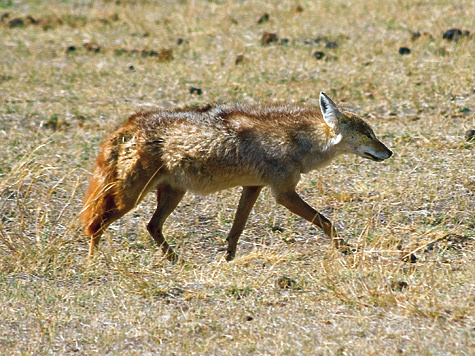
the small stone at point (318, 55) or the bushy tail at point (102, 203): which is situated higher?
the bushy tail at point (102, 203)

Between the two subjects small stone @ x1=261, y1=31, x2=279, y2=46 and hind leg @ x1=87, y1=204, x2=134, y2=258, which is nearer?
hind leg @ x1=87, y1=204, x2=134, y2=258

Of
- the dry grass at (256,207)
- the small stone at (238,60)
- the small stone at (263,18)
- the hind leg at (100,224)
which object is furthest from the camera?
the small stone at (263,18)

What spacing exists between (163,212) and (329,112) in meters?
1.64

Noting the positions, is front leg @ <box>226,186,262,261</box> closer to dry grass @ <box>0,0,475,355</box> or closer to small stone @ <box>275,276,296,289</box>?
dry grass @ <box>0,0,475,355</box>

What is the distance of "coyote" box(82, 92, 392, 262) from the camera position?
656 cm

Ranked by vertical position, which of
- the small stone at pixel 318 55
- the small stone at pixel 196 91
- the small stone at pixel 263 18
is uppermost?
the small stone at pixel 318 55

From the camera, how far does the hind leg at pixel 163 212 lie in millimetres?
6719

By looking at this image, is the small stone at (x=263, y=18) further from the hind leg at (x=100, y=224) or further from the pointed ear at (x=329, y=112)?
the hind leg at (x=100, y=224)

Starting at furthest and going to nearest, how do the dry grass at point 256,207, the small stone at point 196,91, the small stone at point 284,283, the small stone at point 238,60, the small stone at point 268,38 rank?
the small stone at point 268,38 < the small stone at point 238,60 < the small stone at point 196,91 < the small stone at point 284,283 < the dry grass at point 256,207

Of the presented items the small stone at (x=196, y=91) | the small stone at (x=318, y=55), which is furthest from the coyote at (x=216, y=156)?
the small stone at (x=318, y=55)

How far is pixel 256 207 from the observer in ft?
24.7

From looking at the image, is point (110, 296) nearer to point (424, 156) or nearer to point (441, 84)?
point (424, 156)

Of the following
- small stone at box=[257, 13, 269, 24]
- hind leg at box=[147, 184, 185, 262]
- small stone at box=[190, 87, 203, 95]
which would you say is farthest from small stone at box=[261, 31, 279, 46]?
hind leg at box=[147, 184, 185, 262]

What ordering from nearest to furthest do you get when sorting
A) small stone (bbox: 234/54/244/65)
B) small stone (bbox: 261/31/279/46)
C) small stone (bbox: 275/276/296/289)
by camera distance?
small stone (bbox: 275/276/296/289) → small stone (bbox: 234/54/244/65) → small stone (bbox: 261/31/279/46)
